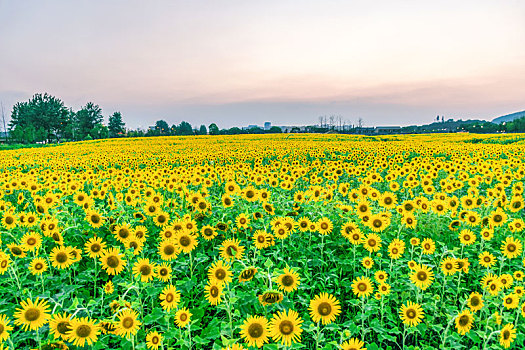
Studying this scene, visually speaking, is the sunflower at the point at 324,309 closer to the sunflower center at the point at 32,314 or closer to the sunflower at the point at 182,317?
the sunflower at the point at 182,317

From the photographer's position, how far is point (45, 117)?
3290 inches

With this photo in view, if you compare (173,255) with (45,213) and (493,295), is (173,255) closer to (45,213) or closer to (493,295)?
(45,213)

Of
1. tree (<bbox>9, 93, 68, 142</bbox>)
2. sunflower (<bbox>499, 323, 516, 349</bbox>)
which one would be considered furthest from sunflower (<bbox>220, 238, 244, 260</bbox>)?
tree (<bbox>9, 93, 68, 142</bbox>)

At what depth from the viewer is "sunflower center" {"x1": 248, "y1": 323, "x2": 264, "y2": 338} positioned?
2.08 m

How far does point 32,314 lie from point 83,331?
484 mm

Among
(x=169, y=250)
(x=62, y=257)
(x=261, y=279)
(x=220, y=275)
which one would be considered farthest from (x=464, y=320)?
(x=62, y=257)

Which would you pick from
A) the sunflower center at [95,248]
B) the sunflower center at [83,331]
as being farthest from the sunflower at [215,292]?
the sunflower center at [95,248]

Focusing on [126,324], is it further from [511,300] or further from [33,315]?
[511,300]

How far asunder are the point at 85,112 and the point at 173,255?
10901 centimetres

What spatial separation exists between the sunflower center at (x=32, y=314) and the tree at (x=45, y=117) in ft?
315

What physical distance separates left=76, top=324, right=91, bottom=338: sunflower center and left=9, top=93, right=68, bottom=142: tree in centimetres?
9651

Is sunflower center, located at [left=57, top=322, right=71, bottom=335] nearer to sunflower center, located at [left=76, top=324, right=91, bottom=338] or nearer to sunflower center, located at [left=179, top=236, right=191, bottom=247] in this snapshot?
sunflower center, located at [left=76, top=324, right=91, bottom=338]

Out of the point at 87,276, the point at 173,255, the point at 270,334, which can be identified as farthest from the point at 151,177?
the point at 270,334

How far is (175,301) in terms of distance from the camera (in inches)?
97.1
